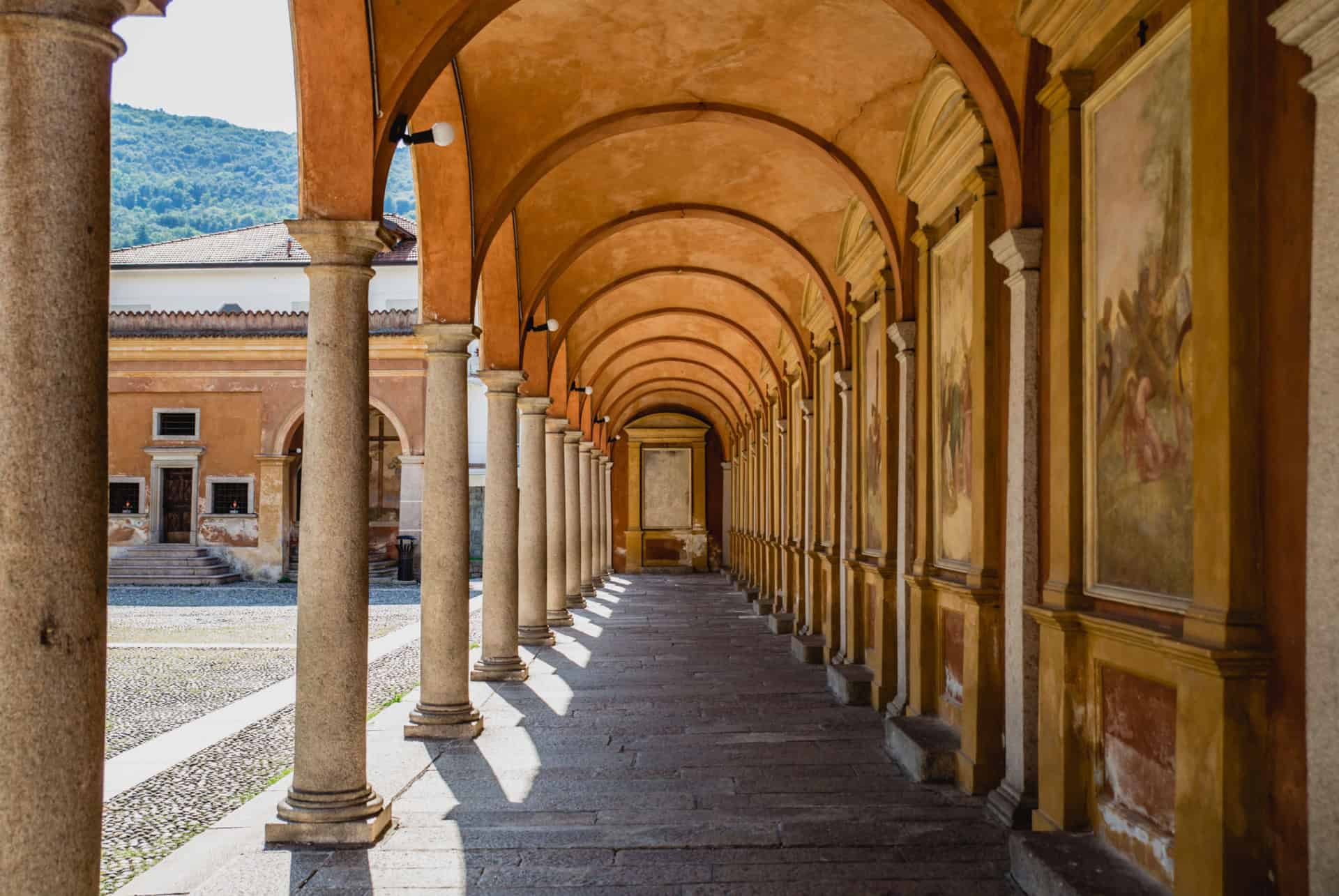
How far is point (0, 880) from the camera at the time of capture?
279 centimetres

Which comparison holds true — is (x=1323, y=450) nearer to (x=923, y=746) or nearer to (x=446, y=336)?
(x=923, y=746)

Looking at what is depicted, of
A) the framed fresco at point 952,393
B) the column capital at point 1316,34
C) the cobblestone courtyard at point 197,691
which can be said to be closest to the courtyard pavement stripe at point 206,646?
the cobblestone courtyard at point 197,691

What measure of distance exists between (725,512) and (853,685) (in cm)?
2631

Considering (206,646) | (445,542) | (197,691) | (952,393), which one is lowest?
(206,646)

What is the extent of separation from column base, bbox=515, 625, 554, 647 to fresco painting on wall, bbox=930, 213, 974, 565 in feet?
24.4

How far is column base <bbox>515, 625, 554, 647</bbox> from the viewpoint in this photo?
1451 cm

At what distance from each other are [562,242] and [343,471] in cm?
705

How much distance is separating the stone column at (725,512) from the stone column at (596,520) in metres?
7.66

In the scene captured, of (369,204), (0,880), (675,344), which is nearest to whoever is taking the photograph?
(0,880)

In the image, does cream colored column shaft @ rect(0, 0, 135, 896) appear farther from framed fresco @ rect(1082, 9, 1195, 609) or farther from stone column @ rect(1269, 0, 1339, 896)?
framed fresco @ rect(1082, 9, 1195, 609)

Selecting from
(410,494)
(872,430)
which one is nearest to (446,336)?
(872,430)

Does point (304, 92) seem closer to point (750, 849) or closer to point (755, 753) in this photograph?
point (750, 849)

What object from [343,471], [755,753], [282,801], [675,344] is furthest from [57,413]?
[675,344]

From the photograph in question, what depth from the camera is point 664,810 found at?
6.51 metres
